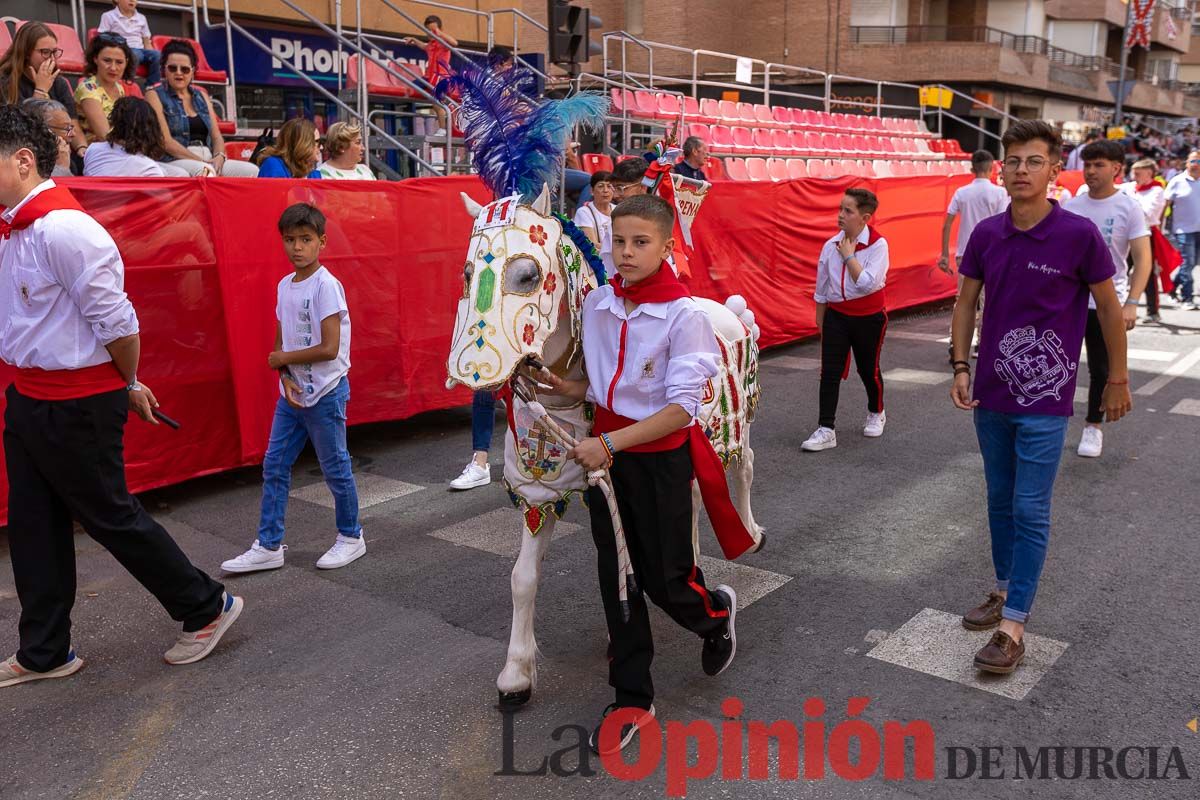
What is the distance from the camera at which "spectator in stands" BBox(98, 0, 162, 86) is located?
8.89 m

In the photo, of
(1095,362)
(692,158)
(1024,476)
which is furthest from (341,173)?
(1095,362)

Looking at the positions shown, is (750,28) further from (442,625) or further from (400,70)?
(442,625)

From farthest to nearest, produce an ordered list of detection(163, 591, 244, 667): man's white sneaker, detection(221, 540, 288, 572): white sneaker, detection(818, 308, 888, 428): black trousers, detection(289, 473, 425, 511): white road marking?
detection(818, 308, 888, 428): black trousers
detection(289, 473, 425, 511): white road marking
detection(221, 540, 288, 572): white sneaker
detection(163, 591, 244, 667): man's white sneaker

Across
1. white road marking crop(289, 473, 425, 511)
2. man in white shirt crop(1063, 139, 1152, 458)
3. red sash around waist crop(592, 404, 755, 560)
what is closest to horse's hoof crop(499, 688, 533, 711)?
red sash around waist crop(592, 404, 755, 560)

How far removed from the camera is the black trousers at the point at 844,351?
24.2 ft

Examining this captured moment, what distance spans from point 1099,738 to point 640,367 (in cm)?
203

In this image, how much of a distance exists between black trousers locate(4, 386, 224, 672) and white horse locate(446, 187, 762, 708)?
1.44m

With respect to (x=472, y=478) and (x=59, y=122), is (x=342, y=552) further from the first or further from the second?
(x=59, y=122)

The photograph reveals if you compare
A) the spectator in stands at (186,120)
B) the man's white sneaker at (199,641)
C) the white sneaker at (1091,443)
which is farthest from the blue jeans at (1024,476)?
the spectator in stands at (186,120)

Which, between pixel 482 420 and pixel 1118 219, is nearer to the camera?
pixel 482 420

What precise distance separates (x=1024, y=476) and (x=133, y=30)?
358 inches

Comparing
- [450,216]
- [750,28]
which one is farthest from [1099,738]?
[750,28]

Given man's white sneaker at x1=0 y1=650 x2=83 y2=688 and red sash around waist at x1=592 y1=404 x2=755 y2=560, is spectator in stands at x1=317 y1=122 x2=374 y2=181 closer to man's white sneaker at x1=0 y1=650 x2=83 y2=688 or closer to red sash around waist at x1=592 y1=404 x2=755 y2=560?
man's white sneaker at x1=0 y1=650 x2=83 y2=688

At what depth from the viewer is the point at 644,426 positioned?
3236mm
